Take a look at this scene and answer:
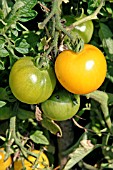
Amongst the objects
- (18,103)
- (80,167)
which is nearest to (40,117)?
(18,103)

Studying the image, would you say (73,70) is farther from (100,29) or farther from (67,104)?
(100,29)

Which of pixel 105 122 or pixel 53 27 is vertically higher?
pixel 53 27

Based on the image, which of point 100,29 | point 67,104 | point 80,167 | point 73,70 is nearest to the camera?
point 73,70

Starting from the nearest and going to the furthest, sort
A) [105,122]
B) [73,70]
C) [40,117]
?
[73,70], [40,117], [105,122]

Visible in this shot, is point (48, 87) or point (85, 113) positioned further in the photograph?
point (85, 113)

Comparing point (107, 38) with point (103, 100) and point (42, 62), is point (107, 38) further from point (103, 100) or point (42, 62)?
point (42, 62)

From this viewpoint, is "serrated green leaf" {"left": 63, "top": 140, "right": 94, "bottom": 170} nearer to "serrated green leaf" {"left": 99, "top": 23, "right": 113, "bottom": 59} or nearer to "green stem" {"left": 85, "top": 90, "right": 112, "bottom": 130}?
"green stem" {"left": 85, "top": 90, "right": 112, "bottom": 130}

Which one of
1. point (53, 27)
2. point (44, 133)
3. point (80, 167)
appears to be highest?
point (53, 27)
